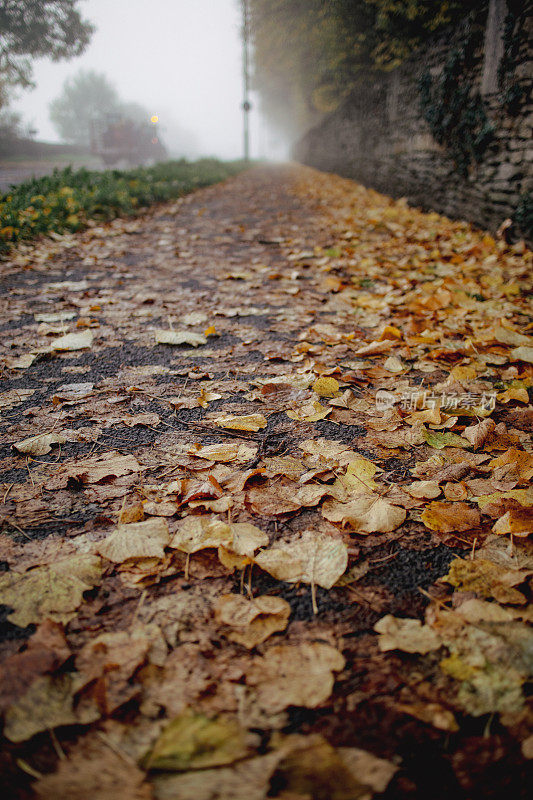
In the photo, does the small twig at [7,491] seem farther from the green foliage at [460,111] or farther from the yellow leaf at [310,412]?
the green foliage at [460,111]

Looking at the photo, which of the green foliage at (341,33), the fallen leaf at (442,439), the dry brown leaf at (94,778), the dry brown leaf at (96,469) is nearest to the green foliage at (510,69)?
the green foliage at (341,33)

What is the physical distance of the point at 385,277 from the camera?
3.18 meters

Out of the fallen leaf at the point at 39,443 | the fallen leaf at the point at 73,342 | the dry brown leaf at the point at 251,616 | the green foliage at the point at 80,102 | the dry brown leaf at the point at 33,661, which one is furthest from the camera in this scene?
the green foliage at the point at 80,102

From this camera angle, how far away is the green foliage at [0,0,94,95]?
19906 mm

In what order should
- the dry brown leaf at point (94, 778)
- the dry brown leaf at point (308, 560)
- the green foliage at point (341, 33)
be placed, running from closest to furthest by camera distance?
the dry brown leaf at point (94, 778) → the dry brown leaf at point (308, 560) → the green foliage at point (341, 33)

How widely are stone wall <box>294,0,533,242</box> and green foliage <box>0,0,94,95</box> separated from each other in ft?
70.8

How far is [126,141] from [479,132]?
24.3 metres

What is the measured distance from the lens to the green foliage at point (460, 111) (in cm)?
428

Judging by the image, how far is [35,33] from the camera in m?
20.7

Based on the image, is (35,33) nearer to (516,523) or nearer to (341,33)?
(341,33)

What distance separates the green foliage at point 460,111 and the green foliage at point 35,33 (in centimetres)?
2423

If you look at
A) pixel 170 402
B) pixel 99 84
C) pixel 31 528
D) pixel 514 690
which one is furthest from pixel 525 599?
pixel 99 84

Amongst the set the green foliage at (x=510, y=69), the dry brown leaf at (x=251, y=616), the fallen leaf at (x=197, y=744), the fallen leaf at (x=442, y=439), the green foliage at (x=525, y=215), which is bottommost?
the fallen leaf at (x=197, y=744)

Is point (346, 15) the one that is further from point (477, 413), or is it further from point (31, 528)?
point (31, 528)
